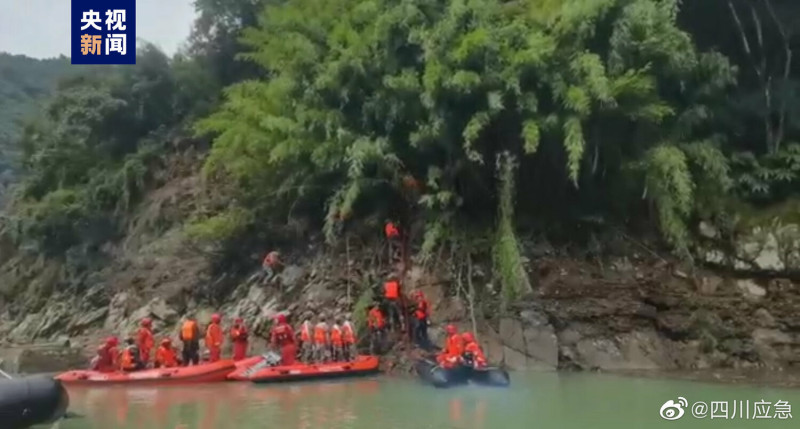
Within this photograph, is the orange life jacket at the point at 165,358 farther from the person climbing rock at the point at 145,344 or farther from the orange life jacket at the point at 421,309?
the orange life jacket at the point at 421,309

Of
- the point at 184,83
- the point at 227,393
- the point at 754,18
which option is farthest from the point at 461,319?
the point at 184,83

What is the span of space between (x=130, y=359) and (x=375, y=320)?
145 inches

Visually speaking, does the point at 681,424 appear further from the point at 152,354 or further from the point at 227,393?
the point at 152,354

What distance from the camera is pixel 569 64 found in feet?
47.5

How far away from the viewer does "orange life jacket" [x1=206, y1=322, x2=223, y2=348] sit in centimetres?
1493

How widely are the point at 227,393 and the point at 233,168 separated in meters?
5.13

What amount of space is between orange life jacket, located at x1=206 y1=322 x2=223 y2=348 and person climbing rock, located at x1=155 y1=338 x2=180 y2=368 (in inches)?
21.8

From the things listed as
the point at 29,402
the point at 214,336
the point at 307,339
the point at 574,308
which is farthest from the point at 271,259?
the point at 29,402

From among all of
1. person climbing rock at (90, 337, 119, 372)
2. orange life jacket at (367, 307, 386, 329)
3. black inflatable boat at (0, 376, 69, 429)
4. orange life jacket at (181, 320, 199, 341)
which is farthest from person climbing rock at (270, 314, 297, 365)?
black inflatable boat at (0, 376, 69, 429)

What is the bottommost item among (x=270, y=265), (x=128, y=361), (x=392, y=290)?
(x=128, y=361)

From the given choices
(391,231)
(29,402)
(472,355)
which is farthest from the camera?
(391,231)

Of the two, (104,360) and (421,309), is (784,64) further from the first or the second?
(104,360)

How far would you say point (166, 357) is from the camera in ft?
48.2

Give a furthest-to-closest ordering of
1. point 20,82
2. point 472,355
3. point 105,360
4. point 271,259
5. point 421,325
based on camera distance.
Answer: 1. point 20,82
2. point 271,259
3. point 421,325
4. point 105,360
5. point 472,355
